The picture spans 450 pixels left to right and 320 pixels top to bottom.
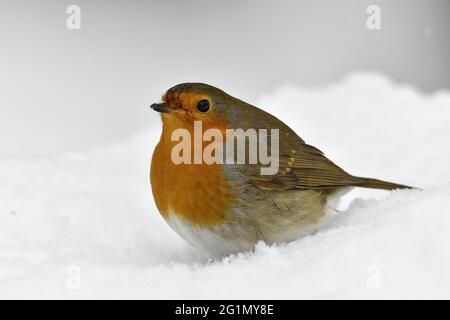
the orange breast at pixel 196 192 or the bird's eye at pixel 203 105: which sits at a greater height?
the bird's eye at pixel 203 105

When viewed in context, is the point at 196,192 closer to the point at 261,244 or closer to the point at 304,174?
the point at 261,244

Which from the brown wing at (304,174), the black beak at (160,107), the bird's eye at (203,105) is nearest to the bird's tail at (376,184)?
the brown wing at (304,174)

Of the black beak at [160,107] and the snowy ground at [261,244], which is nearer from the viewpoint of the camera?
the snowy ground at [261,244]

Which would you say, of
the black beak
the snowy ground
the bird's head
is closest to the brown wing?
the snowy ground
